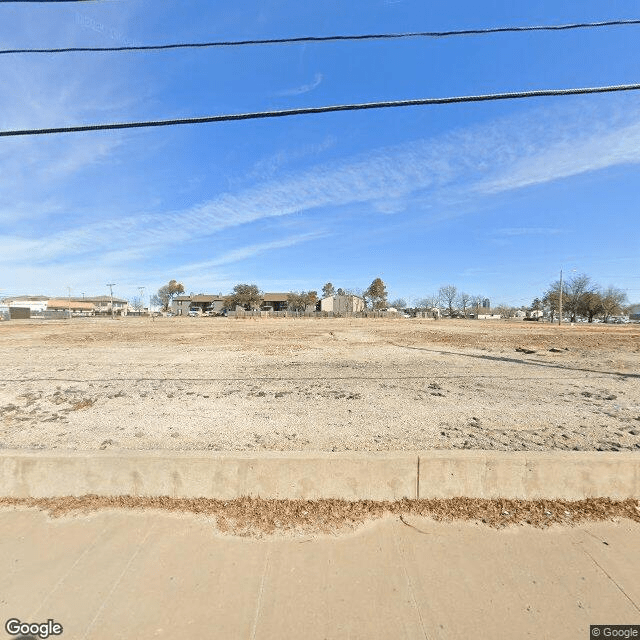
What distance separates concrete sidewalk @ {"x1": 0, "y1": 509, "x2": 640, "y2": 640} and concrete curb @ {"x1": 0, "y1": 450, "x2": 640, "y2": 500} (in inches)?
14.5

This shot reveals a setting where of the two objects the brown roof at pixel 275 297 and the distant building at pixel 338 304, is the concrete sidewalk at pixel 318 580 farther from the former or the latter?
the brown roof at pixel 275 297

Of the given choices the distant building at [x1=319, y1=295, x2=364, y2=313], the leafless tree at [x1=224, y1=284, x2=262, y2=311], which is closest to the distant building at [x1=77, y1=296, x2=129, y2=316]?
the leafless tree at [x1=224, y1=284, x2=262, y2=311]

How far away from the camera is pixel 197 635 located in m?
2.12

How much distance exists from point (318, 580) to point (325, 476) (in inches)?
38.9

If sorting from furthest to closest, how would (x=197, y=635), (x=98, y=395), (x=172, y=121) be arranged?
(x=98, y=395)
(x=172, y=121)
(x=197, y=635)

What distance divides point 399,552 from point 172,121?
16.1 feet

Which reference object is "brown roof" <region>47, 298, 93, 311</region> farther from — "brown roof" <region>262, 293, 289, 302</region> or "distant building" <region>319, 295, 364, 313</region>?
"distant building" <region>319, 295, 364, 313</region>

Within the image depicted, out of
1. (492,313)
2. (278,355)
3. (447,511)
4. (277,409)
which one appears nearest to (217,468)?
(447,511)

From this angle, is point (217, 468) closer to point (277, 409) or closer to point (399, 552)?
point (399, 552)

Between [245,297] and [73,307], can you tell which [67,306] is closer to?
[73,307]

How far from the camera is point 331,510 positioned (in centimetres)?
329

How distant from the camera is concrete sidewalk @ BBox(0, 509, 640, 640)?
220cm

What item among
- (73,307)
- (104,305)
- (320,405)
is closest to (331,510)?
(320,405)

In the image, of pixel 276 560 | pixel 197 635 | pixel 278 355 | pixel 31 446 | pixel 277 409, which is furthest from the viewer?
pixel 278 355
